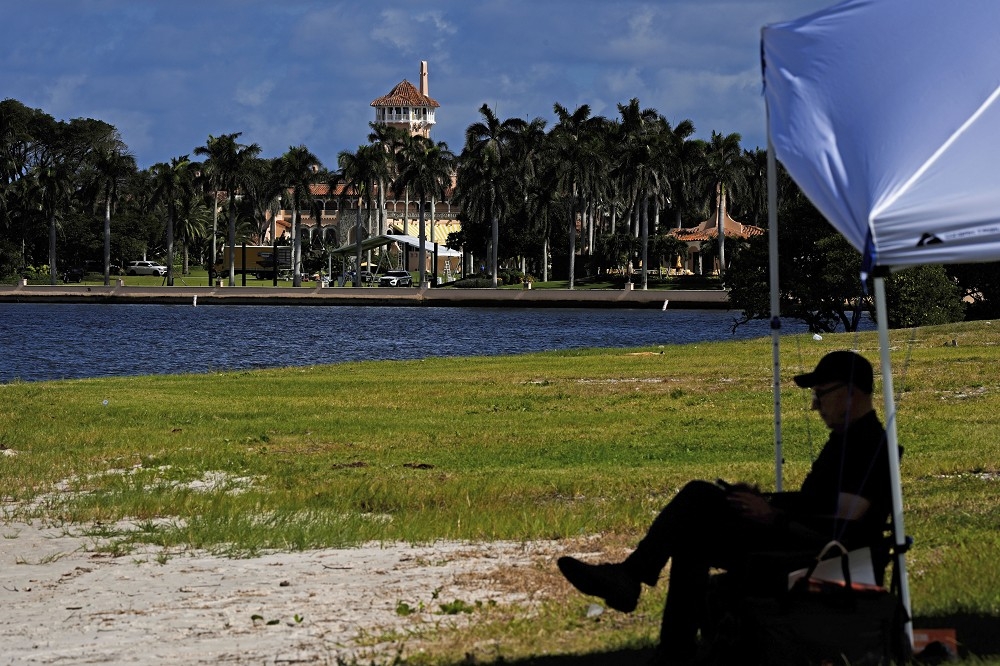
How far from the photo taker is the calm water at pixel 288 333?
163 ft

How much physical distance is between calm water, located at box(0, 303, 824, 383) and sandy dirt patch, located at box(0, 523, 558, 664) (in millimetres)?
31440

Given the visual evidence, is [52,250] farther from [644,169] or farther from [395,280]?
[644,169]

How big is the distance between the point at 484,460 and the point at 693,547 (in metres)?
8.90

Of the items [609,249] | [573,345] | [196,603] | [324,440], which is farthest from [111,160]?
[196,603]

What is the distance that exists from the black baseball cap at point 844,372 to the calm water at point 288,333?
117 ft

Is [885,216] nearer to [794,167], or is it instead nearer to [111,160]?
[794,167]

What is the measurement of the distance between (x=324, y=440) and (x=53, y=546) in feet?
23.2

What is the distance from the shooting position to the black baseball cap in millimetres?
6574

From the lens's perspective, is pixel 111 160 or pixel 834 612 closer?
pixel 834 612

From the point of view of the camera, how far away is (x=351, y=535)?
420 inches

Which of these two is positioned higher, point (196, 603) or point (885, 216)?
point (885, 216)

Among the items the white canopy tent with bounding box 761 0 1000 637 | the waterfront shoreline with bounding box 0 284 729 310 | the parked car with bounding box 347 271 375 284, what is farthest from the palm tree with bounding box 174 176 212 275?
the white canopy tent with bounding box 761 0 1000 637

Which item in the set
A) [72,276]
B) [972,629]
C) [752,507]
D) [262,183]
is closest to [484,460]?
[972,629]

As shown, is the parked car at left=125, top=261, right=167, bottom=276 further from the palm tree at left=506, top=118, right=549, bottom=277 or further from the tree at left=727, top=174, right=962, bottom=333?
the tree at left=727, top=174, right=962, bottom=333
